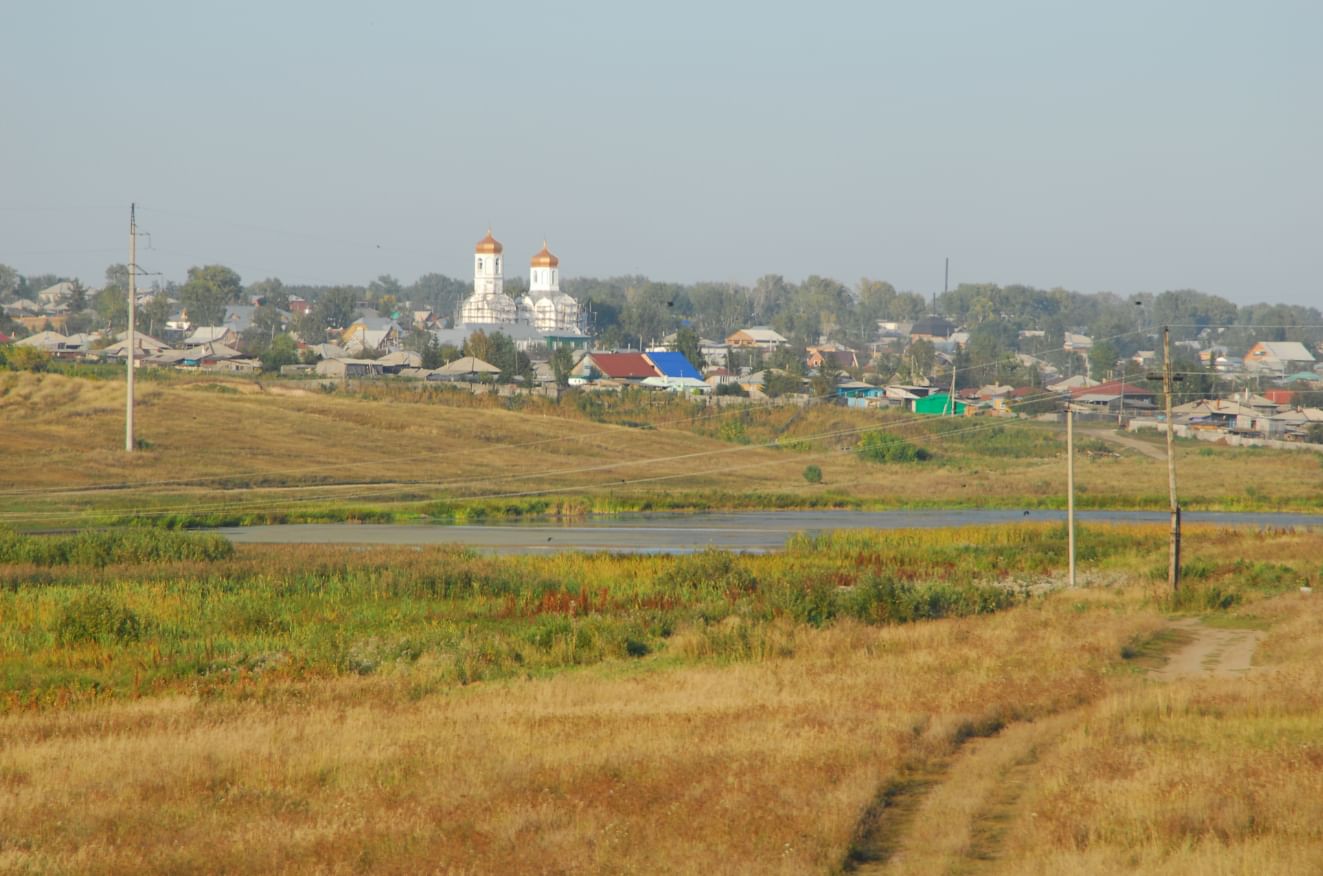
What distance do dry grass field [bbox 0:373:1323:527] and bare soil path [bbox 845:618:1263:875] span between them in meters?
45.5

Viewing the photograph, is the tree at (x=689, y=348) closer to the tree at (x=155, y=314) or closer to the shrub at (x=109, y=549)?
the tree at (x=155, y=314)

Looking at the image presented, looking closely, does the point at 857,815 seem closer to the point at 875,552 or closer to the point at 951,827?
the point at 951,827

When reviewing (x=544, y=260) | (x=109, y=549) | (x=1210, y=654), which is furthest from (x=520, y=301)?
(x=1210, y=654)

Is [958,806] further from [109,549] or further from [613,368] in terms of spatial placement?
[613,368]

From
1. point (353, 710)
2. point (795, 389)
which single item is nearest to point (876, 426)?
point (795, 389)

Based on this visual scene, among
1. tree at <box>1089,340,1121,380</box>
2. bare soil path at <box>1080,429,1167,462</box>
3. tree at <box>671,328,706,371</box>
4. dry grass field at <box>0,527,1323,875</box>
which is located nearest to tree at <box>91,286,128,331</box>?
tree at <box>671,328,706,371</box>

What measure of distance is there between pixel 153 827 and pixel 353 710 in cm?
614

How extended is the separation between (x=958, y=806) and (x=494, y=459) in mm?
72571

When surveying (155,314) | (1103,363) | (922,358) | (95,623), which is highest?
(155,314)

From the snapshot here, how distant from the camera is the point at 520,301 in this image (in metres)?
183

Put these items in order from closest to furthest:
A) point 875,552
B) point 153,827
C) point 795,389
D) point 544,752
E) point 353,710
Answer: point 153,827 < point 544,752 < point 353,710 < point 875,552 < point 795,389

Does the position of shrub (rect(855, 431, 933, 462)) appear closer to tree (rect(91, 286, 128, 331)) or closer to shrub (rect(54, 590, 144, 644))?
shrub (rect(54, 590, 144, 644))

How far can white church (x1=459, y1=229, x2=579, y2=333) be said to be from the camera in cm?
17588

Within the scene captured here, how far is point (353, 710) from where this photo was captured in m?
18.8
